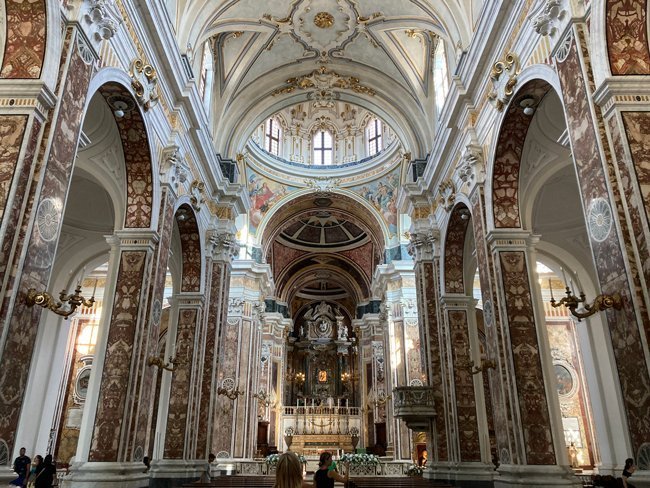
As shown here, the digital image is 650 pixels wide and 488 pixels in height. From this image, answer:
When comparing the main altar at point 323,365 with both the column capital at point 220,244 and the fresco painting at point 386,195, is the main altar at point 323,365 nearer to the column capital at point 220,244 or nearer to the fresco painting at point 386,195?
the fresco painting at point 386,195

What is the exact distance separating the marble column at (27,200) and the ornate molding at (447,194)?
8353 millimetres

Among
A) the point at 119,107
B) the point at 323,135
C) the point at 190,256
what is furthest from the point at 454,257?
the point at 323,135

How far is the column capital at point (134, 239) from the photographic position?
29.5 feet

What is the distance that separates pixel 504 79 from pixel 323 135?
1849 centimetres

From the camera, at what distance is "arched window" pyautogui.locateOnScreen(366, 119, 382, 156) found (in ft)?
82.7

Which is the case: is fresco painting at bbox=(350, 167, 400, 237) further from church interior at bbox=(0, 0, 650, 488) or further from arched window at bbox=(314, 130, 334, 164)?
arched window at bbox=(314, 130, 334, 164)

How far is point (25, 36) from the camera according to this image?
570 cm

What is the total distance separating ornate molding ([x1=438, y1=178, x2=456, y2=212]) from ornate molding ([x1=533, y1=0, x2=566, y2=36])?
5299mm

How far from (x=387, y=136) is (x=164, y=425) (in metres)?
16.7

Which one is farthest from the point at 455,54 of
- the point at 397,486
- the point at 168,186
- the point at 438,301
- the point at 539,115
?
the point at 397,486

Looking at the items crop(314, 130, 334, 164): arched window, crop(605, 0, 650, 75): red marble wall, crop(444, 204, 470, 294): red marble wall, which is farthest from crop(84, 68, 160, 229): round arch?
crop(314, 130, 334, 164): arched window

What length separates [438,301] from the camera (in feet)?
44.4

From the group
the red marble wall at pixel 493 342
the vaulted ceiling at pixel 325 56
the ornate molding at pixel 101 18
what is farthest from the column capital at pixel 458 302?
the ornate molding at pixel 101 18

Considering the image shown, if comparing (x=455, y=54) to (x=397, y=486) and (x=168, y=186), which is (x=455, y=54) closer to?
(x=168, y=186)
